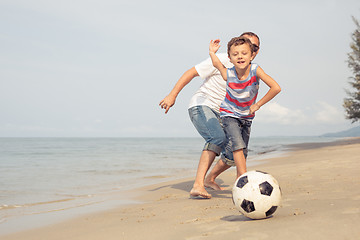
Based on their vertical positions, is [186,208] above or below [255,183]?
below

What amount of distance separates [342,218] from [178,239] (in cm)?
119

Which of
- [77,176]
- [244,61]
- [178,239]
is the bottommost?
[77,176]

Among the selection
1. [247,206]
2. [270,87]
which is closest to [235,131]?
[270,87]

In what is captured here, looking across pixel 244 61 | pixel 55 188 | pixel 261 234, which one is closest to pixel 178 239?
pixel 261 234

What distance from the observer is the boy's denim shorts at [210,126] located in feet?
15.0

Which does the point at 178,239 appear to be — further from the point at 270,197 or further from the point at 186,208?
the point at 186,208

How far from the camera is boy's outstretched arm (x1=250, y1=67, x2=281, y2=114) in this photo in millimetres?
3771

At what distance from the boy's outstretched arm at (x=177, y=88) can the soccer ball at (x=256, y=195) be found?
1.67 metres

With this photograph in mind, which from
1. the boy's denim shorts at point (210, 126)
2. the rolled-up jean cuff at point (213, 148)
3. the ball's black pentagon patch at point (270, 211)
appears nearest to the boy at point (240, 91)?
the boy's denim shorts at point (210, 126)

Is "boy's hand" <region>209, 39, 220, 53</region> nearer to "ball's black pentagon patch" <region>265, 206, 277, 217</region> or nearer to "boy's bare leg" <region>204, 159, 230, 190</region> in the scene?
"boy's bare leg" <region>204, 159, 230, 190</region>

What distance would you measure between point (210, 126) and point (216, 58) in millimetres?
865

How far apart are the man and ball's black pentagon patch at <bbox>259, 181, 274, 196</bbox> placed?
1510 mm

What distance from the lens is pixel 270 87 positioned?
3.81 meters

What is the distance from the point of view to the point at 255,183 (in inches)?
120
